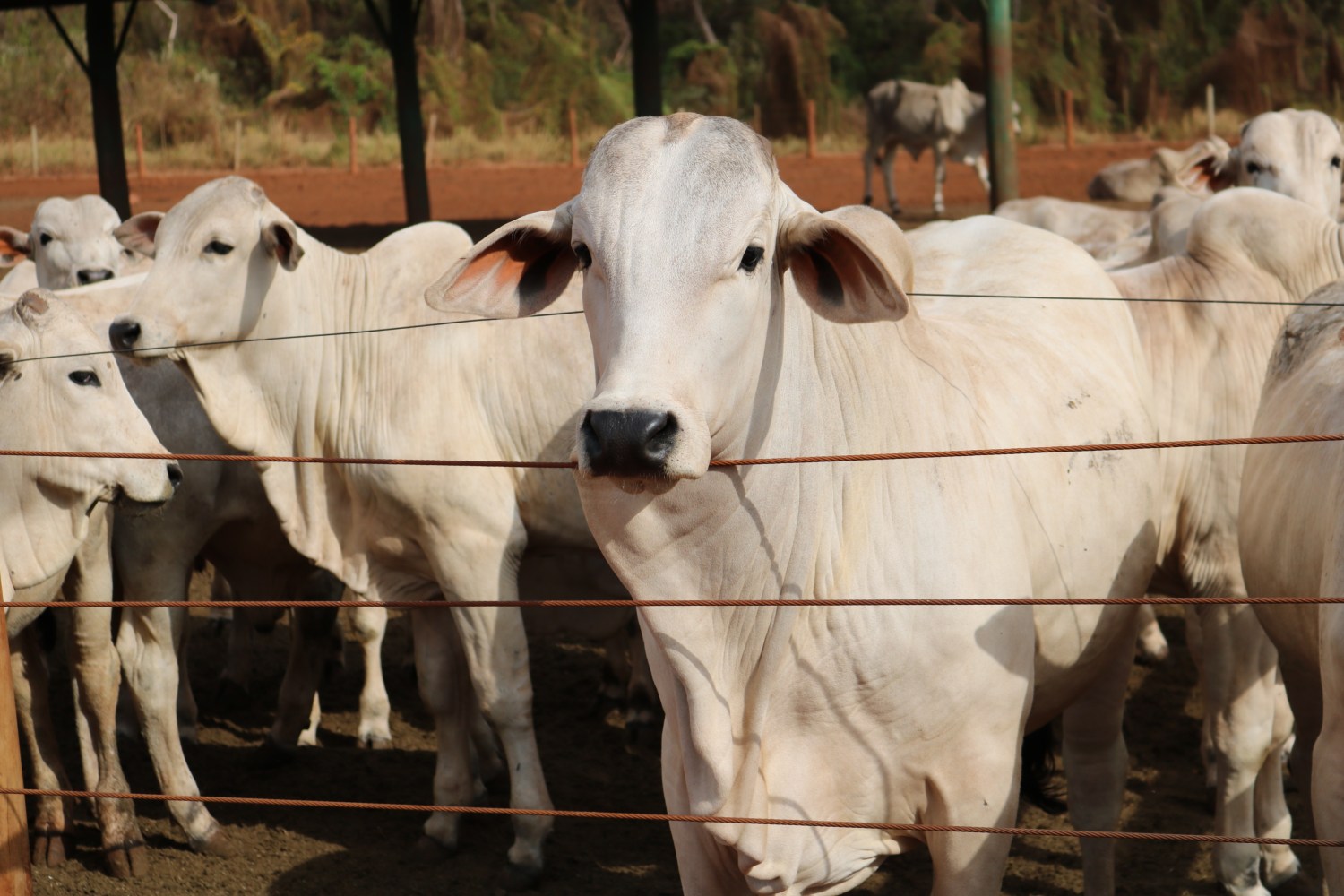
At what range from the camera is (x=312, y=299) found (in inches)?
227

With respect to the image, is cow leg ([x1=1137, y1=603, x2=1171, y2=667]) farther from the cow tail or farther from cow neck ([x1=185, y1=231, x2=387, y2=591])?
cow neck ([x1=185, y1=231, x2=387, y2=591])

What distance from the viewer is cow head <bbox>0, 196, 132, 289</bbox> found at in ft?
25.8

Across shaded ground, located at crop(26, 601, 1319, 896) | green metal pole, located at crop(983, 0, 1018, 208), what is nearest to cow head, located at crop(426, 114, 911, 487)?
shaded ground, located at crop(26, 601, 1319, 896)

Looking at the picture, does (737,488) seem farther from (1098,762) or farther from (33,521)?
(33,521)

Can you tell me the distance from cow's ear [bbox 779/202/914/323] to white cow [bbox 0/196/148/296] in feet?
18.0

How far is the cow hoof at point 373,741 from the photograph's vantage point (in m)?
6.80

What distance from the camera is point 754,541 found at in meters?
3.10

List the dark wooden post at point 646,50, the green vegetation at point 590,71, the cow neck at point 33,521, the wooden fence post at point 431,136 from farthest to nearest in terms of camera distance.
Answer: the green vegetation at point 590,71
the wooden fence post at point 431,136
the dark wooden post at point 646,50
the cow neck at point 33,521

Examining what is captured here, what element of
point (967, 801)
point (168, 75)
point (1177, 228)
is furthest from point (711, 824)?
point (168, 75)

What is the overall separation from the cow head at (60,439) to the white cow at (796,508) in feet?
6.74

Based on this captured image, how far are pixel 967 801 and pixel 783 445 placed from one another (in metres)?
0.85

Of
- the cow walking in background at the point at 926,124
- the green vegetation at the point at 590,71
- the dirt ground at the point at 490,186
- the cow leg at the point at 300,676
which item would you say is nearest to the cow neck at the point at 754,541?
the cow leg at the point at 300,676

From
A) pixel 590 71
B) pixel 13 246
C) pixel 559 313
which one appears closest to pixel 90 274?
pixel 13 246

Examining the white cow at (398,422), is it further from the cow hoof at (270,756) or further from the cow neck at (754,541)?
the cow neck at (754,541)
